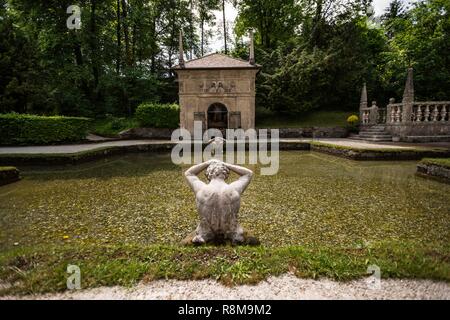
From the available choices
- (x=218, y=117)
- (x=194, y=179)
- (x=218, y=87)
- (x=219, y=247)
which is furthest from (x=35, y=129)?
(x=219, y=247)

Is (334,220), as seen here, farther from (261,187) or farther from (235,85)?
(235,85)

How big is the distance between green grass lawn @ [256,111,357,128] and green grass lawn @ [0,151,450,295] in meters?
13.4

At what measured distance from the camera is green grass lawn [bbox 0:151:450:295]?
260 cm

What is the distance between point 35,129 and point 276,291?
60.9 feet

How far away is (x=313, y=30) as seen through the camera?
2681cm

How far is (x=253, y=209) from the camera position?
18.1ft

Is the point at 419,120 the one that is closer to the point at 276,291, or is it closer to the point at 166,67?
the point at 276,291

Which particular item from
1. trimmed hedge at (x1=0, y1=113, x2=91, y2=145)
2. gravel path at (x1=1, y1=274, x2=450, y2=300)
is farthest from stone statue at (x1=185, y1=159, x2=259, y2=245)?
trimmed hedge at (x1=0, y1=113, x2=91, y2=145)

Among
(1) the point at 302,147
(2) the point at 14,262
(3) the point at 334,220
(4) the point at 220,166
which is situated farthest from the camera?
(1) the point at 302,147

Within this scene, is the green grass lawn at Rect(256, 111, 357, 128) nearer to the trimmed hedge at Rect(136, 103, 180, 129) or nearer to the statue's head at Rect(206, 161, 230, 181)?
the trimmed hedge at Rect(136, 103, 180, 129)

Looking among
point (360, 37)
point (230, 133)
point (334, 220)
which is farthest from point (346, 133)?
point (334, 220)

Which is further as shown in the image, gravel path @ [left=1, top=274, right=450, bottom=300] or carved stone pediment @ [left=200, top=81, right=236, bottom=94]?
carved stone pediment @ [left=200, top=81, right=236, bottom=94]

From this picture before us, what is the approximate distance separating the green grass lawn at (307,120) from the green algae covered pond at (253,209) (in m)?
14.4
